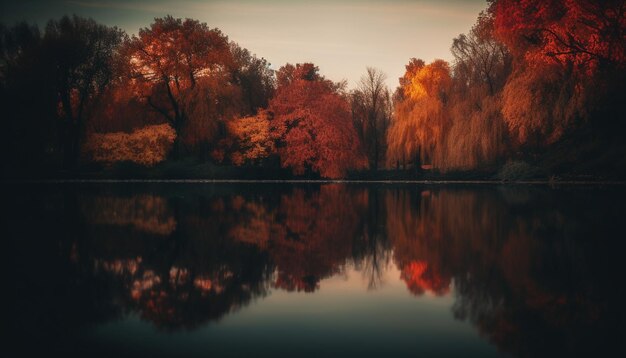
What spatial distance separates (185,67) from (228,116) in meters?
4.69

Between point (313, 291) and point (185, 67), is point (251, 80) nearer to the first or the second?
point (185, 67)

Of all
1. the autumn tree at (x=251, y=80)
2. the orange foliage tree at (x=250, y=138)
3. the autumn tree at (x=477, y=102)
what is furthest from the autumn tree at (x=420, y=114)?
the autumn tree at (x=251, y=80)

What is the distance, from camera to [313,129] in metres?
36.5

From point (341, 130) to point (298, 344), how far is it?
111ft

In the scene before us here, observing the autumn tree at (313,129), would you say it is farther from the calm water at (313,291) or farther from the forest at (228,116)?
the calm water at (313,291)

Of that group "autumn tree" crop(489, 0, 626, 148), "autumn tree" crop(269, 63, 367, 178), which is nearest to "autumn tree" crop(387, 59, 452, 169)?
"autumn tree" crop(269, 63, 367, 178)

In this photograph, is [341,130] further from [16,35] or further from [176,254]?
[176,254]

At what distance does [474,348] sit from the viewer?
11.0 ft

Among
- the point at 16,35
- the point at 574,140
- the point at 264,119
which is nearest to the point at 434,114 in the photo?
the point at 574,140

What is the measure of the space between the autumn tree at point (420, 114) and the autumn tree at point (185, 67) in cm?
1272

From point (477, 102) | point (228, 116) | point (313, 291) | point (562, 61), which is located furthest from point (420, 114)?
point (313, 291)

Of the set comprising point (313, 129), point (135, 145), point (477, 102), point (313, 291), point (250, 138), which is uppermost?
point (477, 102)

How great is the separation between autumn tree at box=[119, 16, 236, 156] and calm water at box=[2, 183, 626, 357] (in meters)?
28.4

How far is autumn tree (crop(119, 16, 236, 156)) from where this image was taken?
36906 millimetres
